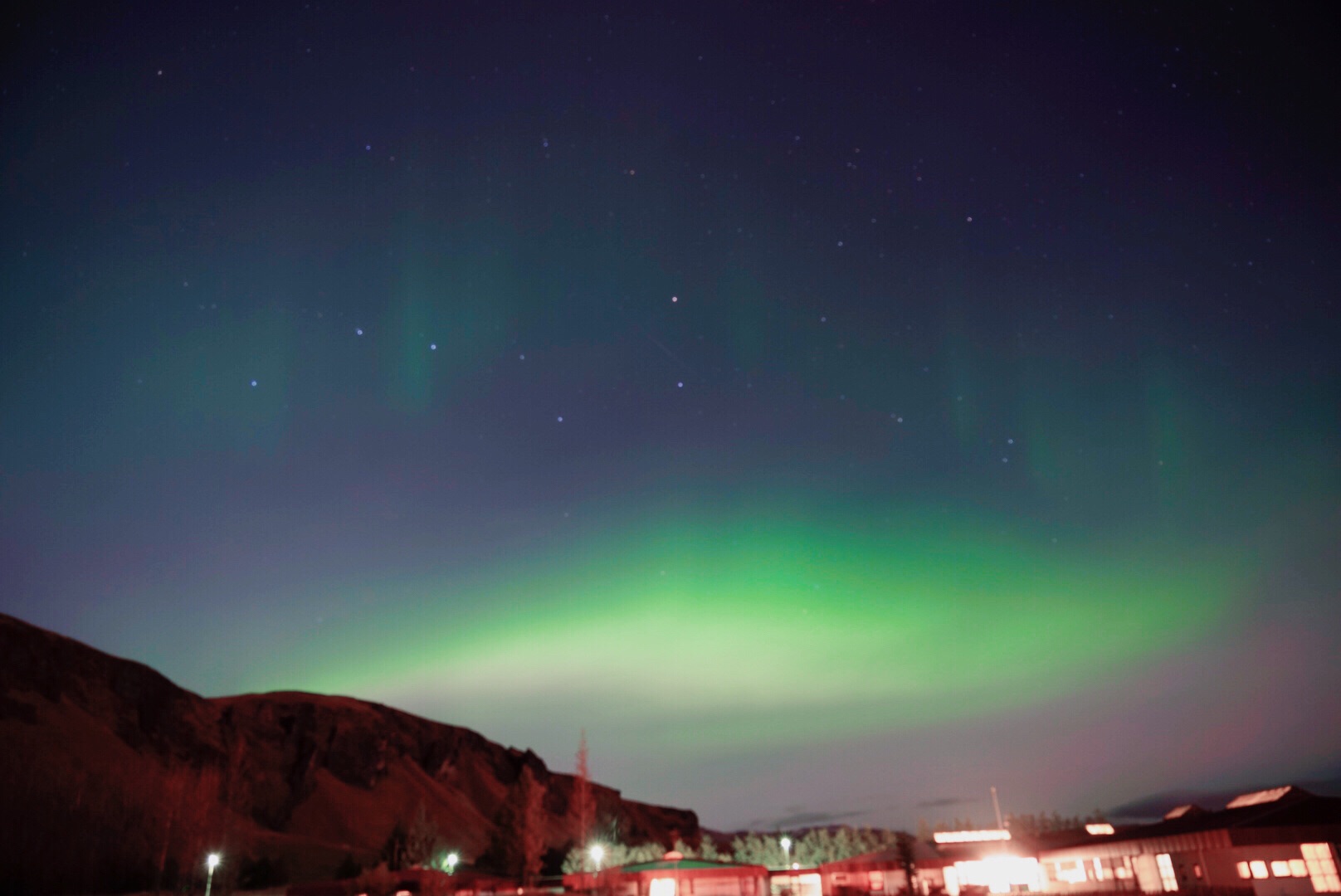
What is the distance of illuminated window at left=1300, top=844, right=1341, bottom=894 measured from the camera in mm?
35344

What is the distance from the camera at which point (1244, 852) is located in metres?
37.1

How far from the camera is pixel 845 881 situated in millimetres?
63062

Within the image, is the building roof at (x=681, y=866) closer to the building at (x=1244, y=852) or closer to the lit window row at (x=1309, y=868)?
the building at (x=1244, y=852)

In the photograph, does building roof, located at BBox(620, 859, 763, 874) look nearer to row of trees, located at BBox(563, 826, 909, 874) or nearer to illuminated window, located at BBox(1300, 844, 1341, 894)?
row of trees, located at BBox(563, 826, 909, 874)

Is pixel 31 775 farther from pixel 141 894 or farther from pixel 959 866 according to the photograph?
pixel 959 866

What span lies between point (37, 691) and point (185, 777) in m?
21.3

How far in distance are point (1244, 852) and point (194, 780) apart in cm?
8714

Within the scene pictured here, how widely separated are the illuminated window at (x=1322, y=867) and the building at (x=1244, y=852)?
0.03 metres

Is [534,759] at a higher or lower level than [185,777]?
higher

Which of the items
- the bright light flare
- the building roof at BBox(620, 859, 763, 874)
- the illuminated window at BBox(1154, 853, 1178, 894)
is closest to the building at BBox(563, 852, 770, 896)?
the building roof at BBox(620, 859, 763, 874)

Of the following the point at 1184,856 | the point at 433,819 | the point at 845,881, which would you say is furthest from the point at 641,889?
the point at 433,819

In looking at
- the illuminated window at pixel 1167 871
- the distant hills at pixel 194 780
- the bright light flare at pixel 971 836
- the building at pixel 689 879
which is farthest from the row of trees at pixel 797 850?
the illuminated window at pixel 1167 871

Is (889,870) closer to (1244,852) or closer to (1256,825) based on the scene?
(1244,852)

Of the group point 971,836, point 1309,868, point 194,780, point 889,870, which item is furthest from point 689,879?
point 194,780
